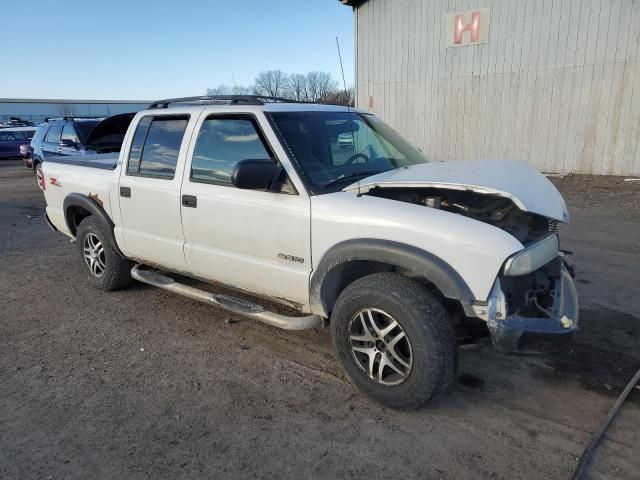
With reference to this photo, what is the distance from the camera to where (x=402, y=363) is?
2.98 m

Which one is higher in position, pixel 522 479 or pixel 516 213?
pixel 516 213

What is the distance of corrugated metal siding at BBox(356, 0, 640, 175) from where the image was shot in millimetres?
12195

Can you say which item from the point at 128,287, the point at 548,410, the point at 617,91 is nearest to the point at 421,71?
the point at 617,91

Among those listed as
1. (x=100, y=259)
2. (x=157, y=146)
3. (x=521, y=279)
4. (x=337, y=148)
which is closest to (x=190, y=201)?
(x=157, y=146)

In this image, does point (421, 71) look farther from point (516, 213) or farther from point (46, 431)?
point (46, 431)

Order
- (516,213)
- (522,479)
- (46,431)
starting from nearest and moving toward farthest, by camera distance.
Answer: (522,479) < (46,431) < (516,213)

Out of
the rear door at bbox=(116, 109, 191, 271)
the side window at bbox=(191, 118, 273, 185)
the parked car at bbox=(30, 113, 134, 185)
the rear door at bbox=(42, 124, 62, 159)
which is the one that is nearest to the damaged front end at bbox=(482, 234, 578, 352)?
the side window at bbox=(191, 118, 273, 185)

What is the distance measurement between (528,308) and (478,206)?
0.72 meters

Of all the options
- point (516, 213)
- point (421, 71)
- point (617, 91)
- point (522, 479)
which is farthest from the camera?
point (421, 71)

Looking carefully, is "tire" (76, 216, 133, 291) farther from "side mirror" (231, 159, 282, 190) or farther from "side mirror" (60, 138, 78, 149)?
"side mirror" (60, 138, 78, 149)

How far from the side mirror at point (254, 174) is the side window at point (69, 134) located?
9.90m

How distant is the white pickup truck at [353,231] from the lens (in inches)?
110

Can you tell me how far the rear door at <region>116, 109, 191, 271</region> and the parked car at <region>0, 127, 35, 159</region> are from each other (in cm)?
2208

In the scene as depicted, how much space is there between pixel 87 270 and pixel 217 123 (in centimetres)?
266
